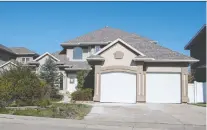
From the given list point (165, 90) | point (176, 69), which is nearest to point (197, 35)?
point (176, 69)

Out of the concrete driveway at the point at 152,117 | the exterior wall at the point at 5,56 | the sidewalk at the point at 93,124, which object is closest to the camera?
the sidewalk at the point at 93,124

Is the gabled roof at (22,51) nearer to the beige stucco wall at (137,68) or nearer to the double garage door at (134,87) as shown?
the beige stucco wall at (137,68)

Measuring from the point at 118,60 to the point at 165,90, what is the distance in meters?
4.45

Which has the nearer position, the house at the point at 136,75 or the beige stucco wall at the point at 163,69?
the house at the point at 136,75

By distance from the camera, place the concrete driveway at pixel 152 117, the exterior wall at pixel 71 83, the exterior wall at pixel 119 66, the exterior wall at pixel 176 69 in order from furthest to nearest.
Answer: the exterior wall at pixel 71 83
the exterior wall at pixel 176 69
the exterior wall at pixel 119 66
the concrete driveway at pixel 152 117

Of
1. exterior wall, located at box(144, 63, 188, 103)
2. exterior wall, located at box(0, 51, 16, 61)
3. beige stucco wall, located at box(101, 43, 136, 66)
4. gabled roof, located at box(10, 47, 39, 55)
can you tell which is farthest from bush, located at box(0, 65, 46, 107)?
gabled roof, located at box(10, 47, 39, 55)

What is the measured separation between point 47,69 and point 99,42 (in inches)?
286

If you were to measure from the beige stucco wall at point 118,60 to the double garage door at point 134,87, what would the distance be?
88 cm

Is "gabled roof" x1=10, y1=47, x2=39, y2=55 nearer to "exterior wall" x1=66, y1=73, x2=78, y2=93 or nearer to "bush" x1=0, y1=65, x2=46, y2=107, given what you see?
"exterior wall" x1=66, y1=73, x2=78, y2=93

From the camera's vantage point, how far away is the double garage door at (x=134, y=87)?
19203 mm

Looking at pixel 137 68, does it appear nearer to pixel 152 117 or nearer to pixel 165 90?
pixel 165 90

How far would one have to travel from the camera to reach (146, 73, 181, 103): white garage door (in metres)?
19.5

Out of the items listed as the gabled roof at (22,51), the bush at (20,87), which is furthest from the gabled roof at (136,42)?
the gabled roof at (22,51)

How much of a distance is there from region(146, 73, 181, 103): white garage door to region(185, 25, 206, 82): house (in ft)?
25.1
